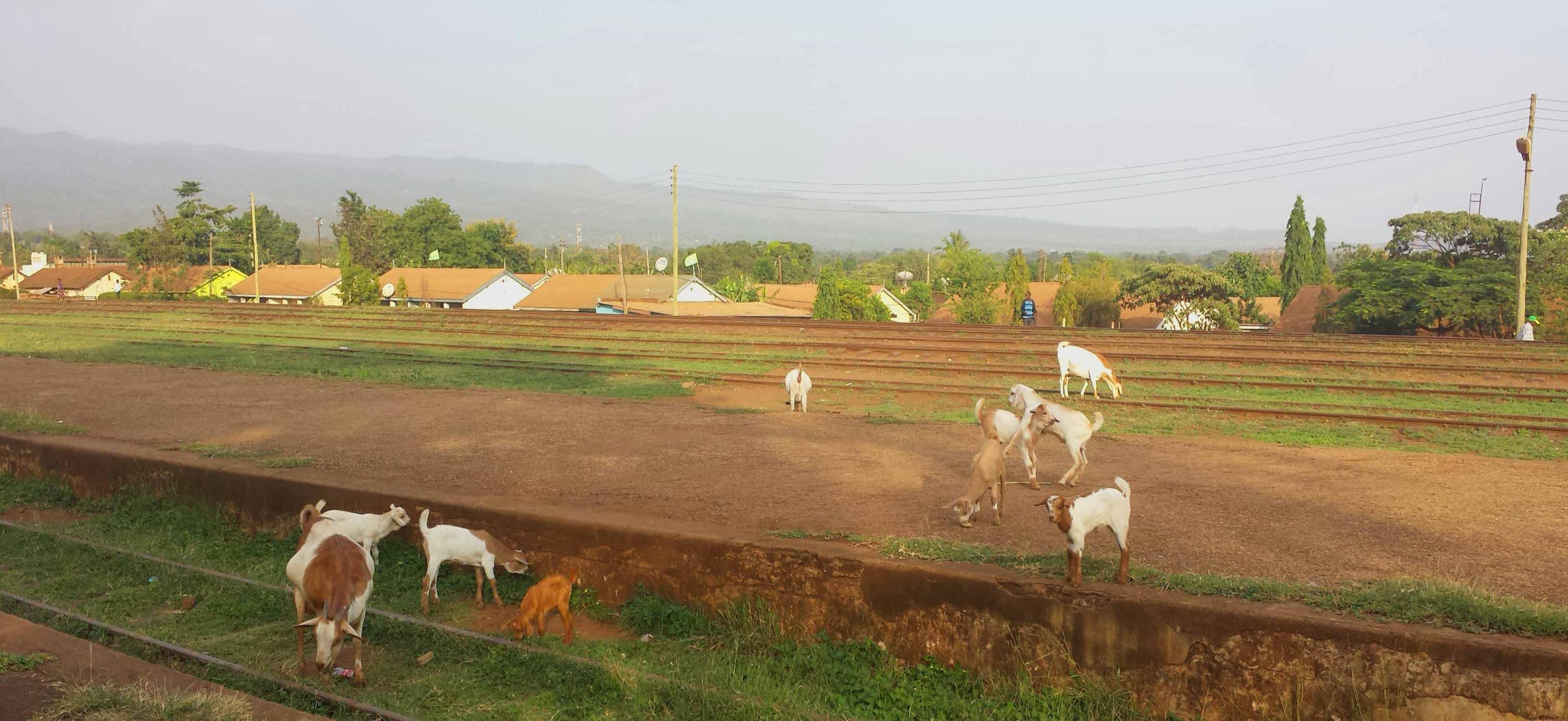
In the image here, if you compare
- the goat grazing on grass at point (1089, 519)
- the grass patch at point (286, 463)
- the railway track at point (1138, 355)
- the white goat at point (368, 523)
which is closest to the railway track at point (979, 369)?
the railway track at point (1138, 355)

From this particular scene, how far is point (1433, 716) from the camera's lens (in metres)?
4.55

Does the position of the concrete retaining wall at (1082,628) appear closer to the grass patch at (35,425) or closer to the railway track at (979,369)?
the grass patch at (35,425)

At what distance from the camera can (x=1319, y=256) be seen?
5528cm

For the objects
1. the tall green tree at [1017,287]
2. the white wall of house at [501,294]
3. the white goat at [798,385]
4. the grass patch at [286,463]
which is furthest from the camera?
the white wall of house at [501,294]

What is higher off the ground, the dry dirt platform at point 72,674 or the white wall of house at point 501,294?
the white wall of house at point 501,294

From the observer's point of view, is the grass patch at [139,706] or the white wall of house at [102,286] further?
the white wall of house at [102,286]

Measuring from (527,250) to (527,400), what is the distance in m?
89.1

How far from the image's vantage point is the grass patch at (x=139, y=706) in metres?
4.53

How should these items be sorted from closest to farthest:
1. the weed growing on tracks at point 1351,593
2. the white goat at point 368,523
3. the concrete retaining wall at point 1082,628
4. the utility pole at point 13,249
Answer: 1. the concrete retaining wall at point 1082,628
2. the weed growing on tracks at point 1351,593
3. the white goat at point 368,523
4. the utility pole at point 13,249

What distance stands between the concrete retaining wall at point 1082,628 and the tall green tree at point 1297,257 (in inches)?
2055

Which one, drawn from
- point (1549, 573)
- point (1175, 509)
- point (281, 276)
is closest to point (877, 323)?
point (1175, 509)

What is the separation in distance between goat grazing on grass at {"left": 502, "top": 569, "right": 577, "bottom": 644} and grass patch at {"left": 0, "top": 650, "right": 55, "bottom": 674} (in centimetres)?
243

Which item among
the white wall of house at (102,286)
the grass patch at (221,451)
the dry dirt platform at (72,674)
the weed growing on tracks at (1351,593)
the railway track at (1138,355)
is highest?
the white wall of house at (102,286)

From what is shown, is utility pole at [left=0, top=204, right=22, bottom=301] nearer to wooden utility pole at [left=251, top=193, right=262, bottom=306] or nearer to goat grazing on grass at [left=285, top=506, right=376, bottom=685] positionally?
wooden utility pole at [left=251, top=193, right=262, bottom=306]
